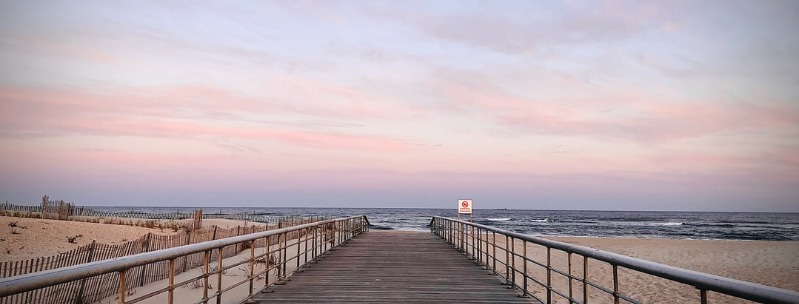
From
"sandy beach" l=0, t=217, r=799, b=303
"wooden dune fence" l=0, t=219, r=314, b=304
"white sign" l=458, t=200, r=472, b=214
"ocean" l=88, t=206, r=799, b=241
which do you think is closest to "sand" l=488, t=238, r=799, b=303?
"sandy beach" l=0, t=217, r=799, b=303

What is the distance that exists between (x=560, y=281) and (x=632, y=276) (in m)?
2.74

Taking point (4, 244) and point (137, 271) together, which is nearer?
point (137, 271)

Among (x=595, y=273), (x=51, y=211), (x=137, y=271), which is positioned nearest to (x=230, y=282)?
(x=137, y=271)

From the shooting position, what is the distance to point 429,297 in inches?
307

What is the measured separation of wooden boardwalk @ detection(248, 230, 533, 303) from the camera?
7715 millimetres

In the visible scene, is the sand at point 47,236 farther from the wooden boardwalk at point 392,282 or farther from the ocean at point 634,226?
the ocean at point 634,226

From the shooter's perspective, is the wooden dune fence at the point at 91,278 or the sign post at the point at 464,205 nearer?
the wooden dune fence at the point at 91,278

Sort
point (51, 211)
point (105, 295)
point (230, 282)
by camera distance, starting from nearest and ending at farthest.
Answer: point (105, 295)
point (230, 282)
point (51, 211)

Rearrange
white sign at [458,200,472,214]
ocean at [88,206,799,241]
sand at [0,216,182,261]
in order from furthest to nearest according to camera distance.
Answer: ocean at [88,206,799,241], white sign at [458,200,472,214], sand at [0,216,182,261]

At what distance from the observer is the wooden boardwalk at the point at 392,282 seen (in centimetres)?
771

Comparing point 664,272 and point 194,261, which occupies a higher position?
point 664,272

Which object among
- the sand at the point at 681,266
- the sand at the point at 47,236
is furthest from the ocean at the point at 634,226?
the sand at the point at 47,236

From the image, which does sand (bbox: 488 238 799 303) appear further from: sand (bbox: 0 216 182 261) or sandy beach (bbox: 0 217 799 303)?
sand (bbox: 0 216 182 261)

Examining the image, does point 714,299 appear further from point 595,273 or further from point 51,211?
point 51,211
